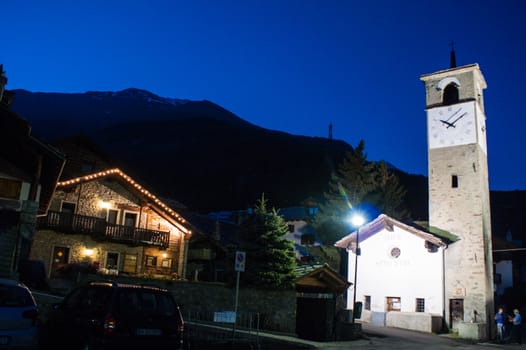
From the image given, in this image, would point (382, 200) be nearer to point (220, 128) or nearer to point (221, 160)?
point (221, 160)

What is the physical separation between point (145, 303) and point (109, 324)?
3.40 ft

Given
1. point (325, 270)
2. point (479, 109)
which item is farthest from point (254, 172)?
point (325, 270)

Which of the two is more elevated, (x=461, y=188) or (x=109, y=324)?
(x=461, y=188)

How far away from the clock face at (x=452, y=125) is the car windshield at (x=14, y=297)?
115ft

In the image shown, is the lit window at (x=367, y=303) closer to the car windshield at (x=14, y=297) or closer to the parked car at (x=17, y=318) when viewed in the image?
the parked car at (x=17, y=318)

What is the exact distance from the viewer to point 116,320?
376 inches

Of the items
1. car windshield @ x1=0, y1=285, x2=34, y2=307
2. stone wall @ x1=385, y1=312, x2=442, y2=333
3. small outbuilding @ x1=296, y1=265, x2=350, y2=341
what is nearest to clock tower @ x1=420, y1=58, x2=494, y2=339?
stone wall @ x1=385, y1=312, x2=442, y2=333

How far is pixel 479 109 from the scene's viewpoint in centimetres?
4012

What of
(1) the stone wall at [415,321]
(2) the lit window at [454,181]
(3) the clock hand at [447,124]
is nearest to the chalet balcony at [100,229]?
(1) the stone wall at [415,321]

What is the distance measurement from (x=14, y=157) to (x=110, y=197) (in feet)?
47.8

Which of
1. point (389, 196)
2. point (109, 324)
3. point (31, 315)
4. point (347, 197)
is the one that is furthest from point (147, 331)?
point (389, 196)

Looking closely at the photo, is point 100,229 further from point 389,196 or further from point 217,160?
point 217,160

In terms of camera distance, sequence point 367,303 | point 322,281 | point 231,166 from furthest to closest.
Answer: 1. point 231,166
2. point 367,303
3. point 322,281

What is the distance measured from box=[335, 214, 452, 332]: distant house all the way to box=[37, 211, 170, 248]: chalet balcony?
14084mm
